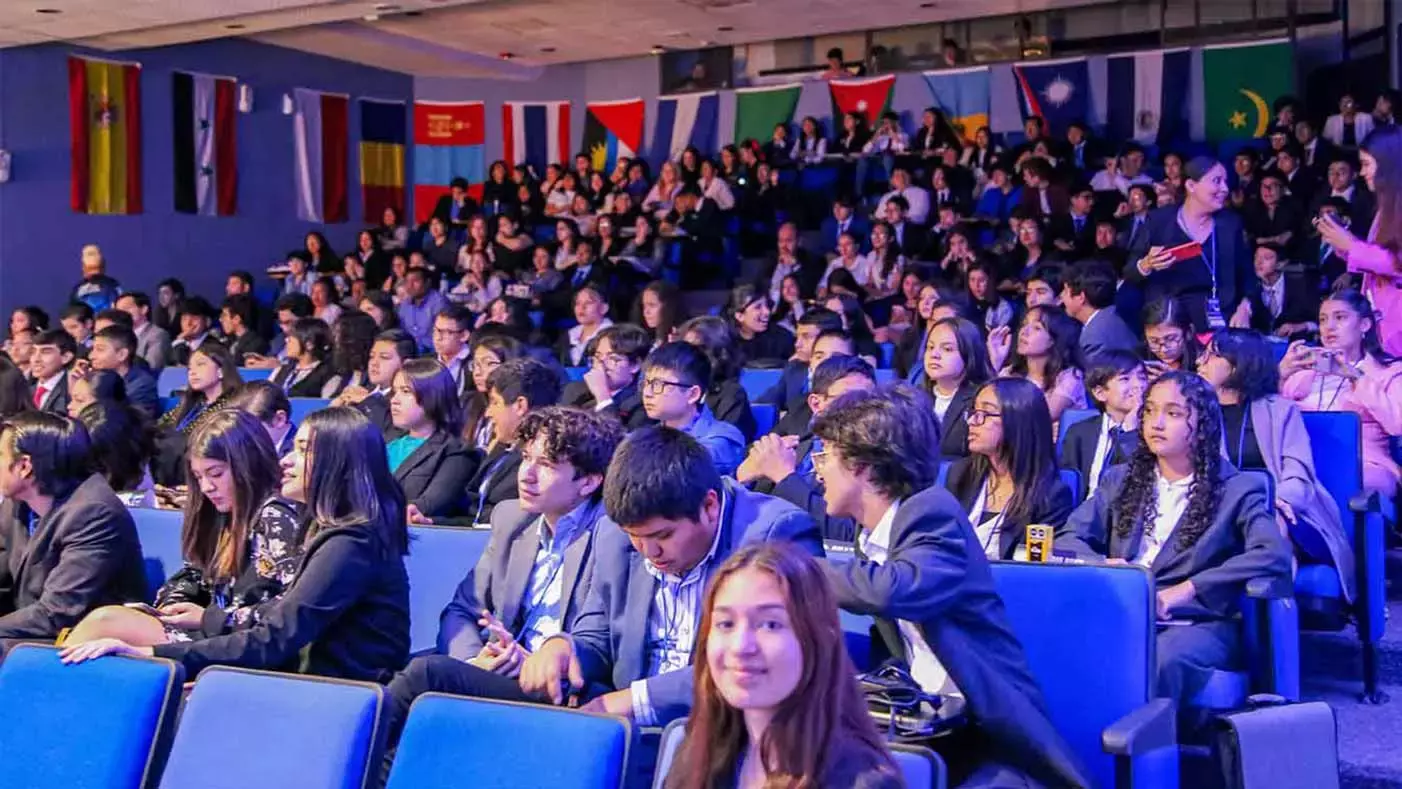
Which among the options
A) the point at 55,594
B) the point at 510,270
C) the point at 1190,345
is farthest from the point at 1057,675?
the point at 510,270

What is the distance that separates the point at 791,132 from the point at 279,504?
9776 mm

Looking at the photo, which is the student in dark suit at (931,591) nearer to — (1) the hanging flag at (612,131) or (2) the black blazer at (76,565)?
(2) the black blazer at (76,565)

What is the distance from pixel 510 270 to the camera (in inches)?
428

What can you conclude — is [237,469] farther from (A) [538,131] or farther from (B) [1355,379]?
(A) [538,131]

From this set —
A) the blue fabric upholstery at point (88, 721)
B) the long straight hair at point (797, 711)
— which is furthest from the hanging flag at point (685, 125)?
the long straight hair at point (797, 711)

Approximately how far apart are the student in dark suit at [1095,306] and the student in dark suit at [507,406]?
1998 millimetres

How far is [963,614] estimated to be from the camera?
7.57 feet

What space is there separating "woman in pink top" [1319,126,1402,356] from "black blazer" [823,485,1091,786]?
8.36 ft

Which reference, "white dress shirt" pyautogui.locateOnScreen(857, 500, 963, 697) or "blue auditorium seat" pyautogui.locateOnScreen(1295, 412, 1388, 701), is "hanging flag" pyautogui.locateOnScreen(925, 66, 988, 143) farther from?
"white dress shirt" pyautogui.locateOnScreen(857, 500, 963, 697)

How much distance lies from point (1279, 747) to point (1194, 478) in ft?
3.14

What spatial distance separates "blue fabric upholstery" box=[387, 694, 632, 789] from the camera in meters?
1.96

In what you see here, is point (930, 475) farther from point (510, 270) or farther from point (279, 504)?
point (510, 270)

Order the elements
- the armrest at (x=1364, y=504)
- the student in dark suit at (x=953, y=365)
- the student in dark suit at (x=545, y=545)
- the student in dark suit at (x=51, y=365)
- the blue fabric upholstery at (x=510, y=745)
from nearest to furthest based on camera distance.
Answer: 1. the blue fabric upholstery at (x=510, y=745)
2. the student in dark suit at (x=545, y=545)
3. the armrest at (x=1364, y=504)
4. the student in dark suit at (x=953, y=365)
5. the student in dark suit at (x=51, y=365)

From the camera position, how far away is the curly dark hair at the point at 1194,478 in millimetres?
Result: 3178
